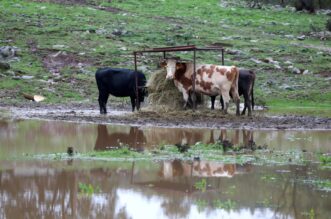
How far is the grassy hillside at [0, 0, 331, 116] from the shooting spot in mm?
27406

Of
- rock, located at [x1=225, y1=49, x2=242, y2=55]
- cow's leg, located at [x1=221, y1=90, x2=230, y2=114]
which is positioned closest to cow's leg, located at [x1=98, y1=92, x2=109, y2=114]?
cow's leg, located at [x1=221, y1=90, x2=230, y2=114]

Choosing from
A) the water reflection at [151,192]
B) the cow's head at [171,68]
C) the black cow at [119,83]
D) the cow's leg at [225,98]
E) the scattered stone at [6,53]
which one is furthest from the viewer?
the scattered stone at [6,53]

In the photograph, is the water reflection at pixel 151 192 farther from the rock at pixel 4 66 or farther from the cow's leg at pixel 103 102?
the rock at pixel 4 66

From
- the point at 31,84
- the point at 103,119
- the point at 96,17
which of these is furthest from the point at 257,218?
the point at 96,17

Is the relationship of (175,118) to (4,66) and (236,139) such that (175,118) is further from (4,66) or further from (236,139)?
(4,66)

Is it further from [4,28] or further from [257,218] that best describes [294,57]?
[257,218]

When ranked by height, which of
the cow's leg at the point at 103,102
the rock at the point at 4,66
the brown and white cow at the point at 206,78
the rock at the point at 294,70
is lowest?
the rock at the point at 294,70

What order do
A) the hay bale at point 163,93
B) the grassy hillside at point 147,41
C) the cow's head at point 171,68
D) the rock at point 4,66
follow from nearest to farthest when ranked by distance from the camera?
1. the cow's head at point 171,68
2. the hay bale at point 163,93
3. the grassy hillside at point 147,41
4. the rock at point 4,66

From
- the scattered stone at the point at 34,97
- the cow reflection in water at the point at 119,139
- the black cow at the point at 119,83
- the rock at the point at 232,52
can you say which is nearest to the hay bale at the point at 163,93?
the black cow at the point at 119,83

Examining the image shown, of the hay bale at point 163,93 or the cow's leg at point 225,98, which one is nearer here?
the cow's leg at point 225,98

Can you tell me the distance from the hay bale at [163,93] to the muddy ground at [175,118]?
65cm

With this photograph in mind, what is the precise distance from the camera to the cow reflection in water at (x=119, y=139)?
625 inches

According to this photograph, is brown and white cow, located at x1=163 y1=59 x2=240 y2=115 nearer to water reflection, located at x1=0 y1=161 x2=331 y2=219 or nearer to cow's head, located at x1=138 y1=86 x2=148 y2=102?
cow's head, located at x1=138 y1=86 x2=148 y2=102

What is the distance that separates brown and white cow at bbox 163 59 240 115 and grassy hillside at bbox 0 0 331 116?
9.17ft
